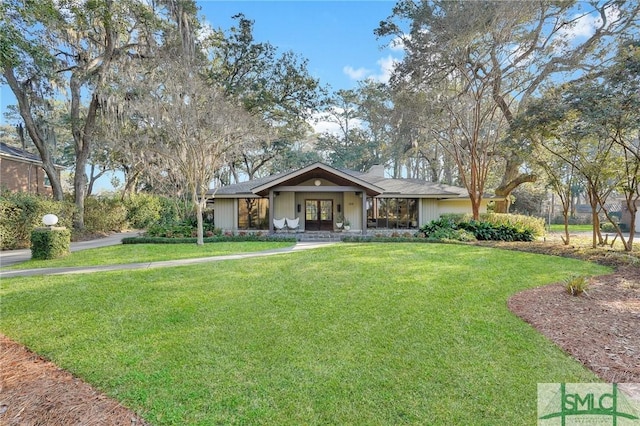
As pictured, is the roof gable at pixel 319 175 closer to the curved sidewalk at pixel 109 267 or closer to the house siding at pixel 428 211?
the house siding at pixel 428 211

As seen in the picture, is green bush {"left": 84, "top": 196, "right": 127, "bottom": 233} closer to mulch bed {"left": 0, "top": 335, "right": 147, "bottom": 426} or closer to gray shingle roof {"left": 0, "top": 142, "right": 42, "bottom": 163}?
gray shingle roof {"left": 0, "top": 142, "right": 42, "bottom": 163}

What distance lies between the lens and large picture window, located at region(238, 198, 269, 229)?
56.4ft

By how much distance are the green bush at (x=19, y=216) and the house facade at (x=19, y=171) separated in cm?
702

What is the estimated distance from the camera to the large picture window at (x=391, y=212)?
17422 mm

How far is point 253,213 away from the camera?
17406 mm

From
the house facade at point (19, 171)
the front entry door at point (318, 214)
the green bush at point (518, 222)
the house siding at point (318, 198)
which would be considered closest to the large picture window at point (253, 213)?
the house siding at point (318, 198)

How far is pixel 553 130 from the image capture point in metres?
10.2

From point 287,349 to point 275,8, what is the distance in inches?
475

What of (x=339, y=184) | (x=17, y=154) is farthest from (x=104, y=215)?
(x=339, y=184)

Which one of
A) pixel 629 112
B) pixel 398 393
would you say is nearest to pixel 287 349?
pixel 398 393

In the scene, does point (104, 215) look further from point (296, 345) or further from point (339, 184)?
point (296, 345)

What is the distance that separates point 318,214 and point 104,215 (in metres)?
12.3

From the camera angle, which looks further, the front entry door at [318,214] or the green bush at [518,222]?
the front entry door at [318,214]

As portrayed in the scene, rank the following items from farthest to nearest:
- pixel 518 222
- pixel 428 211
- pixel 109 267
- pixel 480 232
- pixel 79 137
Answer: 1. pixel 428 211
2. pixel 79 137
3. pixel 518 222
4. pixel 480 232
5. pixel 109 267
